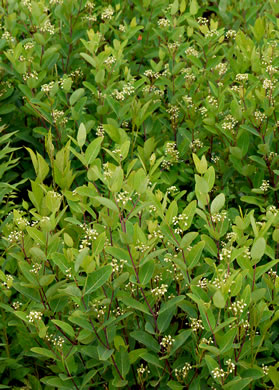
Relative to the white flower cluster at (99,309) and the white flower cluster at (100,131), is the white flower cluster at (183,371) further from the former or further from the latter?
the white flower cluster at (100,131)

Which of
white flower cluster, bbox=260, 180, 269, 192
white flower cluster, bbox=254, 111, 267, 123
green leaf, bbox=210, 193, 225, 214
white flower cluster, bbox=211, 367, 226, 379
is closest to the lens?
white flower cluster, bbox=211, 367, 226, 379

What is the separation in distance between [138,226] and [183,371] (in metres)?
0.61

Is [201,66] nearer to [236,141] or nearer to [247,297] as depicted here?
[236,141]

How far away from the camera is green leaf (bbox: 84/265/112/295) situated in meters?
2.32

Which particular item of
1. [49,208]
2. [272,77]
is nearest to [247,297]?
[49,208]

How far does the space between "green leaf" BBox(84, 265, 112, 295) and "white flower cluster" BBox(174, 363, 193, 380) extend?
475 millimetres

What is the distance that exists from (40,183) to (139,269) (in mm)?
858

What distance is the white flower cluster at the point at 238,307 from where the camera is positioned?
2.24m

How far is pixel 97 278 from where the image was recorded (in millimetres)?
2336

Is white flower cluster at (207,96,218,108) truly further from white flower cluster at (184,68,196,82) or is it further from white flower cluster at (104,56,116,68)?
white flower cluster at (104,56,116,68)

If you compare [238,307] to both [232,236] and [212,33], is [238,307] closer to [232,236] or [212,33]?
[232,236]

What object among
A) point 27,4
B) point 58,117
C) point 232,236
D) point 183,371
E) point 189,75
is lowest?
point 183,371

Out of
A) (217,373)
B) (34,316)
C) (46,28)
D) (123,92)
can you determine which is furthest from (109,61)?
(217,373)

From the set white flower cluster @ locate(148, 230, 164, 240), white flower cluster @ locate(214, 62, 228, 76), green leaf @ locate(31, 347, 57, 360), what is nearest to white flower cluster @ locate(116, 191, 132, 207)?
white flower cluster @ locate(148, 230, 164, 240)
